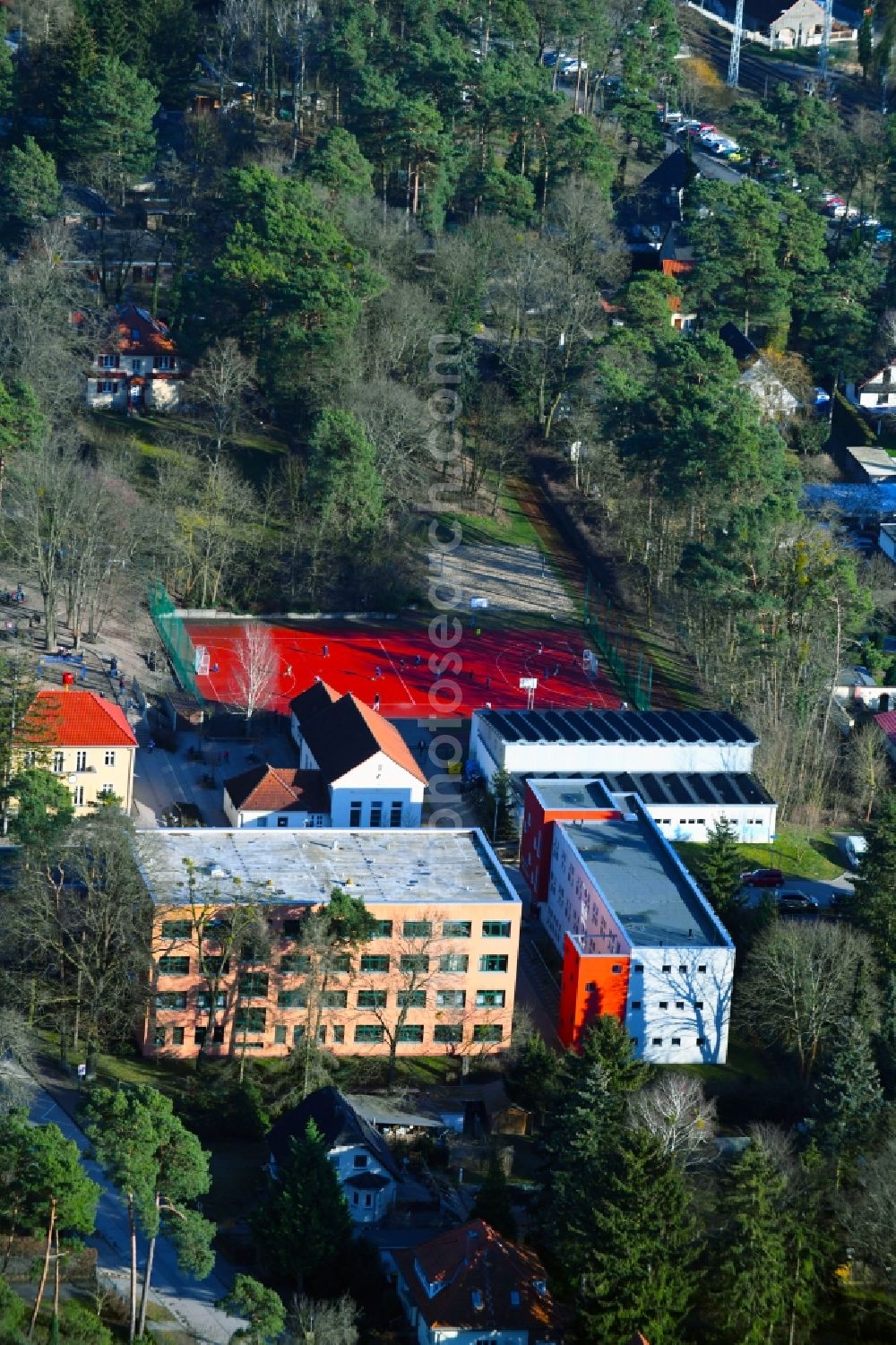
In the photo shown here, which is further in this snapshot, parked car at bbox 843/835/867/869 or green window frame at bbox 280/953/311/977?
parked car at bbox 843/835/867/869

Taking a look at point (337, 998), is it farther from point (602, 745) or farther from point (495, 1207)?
point (602, 745)

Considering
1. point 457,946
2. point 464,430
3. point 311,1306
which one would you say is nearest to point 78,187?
point 464,430

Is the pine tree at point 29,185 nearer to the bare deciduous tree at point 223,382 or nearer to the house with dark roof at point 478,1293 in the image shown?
the bare deciduous tree at point 223,382

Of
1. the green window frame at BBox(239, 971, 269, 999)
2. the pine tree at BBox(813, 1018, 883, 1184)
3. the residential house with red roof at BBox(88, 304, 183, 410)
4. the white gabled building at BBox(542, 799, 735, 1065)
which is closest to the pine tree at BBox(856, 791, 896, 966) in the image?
the white gabled building at BBox(542, 799, 735, 1065)

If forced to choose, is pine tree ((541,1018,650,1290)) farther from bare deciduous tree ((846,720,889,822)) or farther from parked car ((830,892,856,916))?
bare deciduous tree ((846,720,889,822))

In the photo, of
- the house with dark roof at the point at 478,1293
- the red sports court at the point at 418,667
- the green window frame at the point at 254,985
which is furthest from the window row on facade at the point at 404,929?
the red sports court at the point at 418,667

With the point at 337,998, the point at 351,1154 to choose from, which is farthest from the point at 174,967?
the point at 351,1154
